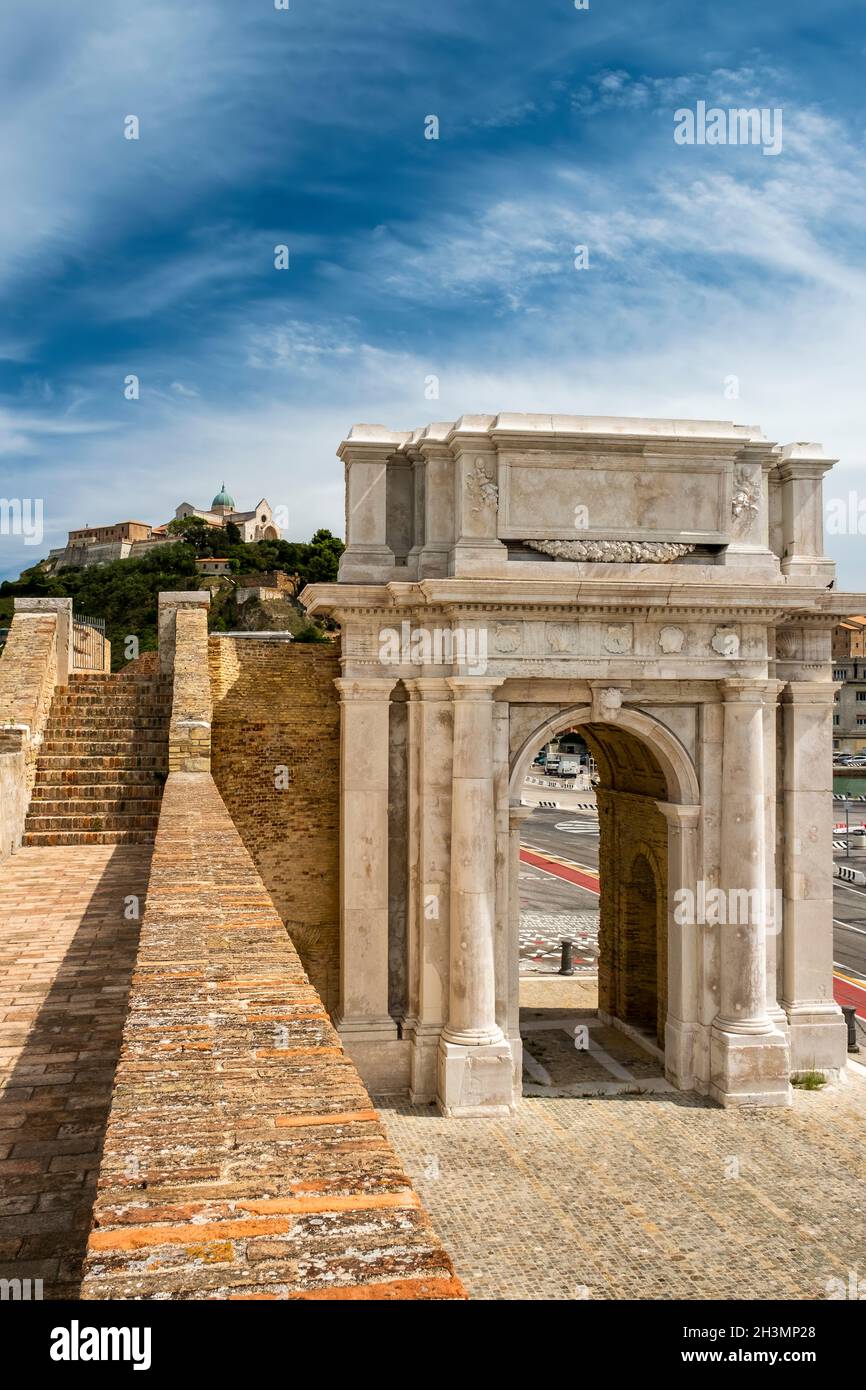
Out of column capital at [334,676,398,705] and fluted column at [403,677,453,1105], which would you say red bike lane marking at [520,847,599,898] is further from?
column capital at [334,676,398,705]

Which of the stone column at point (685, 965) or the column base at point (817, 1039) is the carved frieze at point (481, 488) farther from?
the column base at point (817, 1039)

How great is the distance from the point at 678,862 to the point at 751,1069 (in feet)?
9.94

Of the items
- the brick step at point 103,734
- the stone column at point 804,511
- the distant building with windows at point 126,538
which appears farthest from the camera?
the distant building with windows at point 126,538

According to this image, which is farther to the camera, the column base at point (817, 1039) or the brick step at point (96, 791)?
the column base at point (817, 1039)

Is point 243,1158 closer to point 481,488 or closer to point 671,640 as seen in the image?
point 481,488

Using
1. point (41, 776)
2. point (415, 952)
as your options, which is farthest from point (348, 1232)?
point (415, 952)

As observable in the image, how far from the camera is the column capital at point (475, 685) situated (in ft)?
45.3

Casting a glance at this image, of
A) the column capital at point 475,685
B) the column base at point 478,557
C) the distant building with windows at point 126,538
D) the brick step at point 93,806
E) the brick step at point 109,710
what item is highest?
the distant building with windows at point 126,538

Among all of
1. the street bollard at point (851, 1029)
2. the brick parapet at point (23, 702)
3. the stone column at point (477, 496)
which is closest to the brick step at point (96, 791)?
the brick parapet at point (23, 702)

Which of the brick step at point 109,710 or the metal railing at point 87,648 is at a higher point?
the metal railing at point 87,648

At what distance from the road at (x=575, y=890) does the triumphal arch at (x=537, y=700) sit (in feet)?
18.8

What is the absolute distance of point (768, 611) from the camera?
14492 millimetres

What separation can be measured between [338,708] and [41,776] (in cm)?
479

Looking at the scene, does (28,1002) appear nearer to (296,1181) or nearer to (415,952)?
(296,1181)
